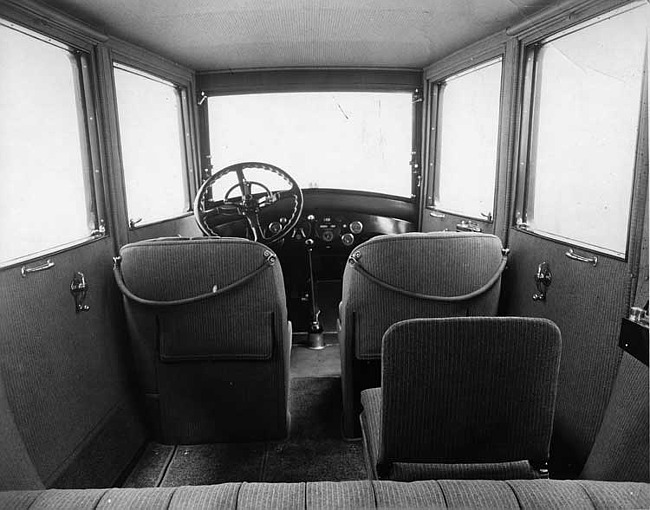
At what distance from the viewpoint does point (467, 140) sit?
2.82 metres

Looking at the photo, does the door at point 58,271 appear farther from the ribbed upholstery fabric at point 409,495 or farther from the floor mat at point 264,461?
the ribbed upholstery fabric at point 409,495

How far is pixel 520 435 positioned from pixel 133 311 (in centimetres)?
123

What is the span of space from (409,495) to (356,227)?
249 centimetres

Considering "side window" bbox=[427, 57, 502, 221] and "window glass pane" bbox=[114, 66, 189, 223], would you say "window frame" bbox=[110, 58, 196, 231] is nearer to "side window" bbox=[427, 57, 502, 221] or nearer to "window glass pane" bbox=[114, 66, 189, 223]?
"window glass pane" bbox=[114, 66, 189, 223]

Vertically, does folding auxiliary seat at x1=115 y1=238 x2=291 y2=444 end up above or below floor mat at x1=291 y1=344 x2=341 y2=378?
above

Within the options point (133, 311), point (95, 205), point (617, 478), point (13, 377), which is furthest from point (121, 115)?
point (617, 478)

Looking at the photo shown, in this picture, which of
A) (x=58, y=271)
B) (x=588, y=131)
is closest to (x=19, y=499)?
(x=58, y=271)

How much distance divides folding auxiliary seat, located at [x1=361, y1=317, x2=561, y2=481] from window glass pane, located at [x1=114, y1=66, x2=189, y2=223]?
182 centimetres

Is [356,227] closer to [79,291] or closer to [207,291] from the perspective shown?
[207,291]


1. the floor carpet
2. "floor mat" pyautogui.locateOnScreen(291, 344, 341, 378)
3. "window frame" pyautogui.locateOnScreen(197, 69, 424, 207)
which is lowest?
"floor mat" pyautogui.locateOnScreen(291, 344, 341, 378)

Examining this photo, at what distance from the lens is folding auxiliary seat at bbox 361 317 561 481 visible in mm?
964

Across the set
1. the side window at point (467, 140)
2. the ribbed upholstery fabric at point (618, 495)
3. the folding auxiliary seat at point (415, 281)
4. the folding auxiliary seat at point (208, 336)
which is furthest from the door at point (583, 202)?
the folding auxiliary seat at point (208, 336)

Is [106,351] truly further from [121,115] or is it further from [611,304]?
[611,304]

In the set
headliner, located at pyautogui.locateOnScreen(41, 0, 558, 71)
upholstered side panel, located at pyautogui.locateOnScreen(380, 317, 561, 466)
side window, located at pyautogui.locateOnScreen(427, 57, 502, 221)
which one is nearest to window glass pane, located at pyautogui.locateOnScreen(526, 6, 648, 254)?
headliner, located at pyautogui.locateOnScreen(41, 0, 558, 71)
